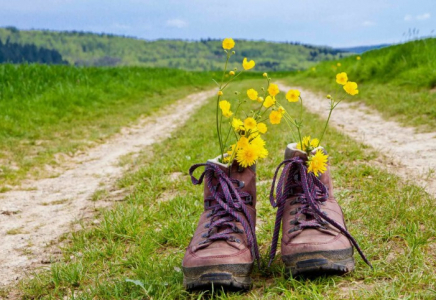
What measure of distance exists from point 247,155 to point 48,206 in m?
2.75

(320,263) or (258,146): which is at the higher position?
(258,146)

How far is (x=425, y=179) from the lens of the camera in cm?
366

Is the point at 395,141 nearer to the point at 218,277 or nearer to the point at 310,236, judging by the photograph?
the point at 310,236

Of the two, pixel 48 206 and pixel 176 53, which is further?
pixel 176 53

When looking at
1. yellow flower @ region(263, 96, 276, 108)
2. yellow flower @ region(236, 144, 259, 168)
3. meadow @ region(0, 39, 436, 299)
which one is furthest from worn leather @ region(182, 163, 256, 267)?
yellow flower @ region(263, 96, 276, 108)

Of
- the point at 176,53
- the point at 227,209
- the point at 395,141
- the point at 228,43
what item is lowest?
the point at 395,141

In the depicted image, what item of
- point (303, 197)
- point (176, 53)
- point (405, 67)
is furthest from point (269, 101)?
point (176, 53)

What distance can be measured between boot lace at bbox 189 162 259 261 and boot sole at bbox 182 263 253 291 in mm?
157

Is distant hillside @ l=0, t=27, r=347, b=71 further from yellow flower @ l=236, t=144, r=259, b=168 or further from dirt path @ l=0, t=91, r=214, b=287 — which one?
yellow flower @ l=236, t=144, r=259, b=168

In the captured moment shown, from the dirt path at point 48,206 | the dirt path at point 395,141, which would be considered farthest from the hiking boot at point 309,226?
the dirt path at point 48,206

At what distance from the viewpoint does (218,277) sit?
6.15ft

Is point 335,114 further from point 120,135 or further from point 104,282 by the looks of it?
point 104,282

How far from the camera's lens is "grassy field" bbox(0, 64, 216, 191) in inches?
232

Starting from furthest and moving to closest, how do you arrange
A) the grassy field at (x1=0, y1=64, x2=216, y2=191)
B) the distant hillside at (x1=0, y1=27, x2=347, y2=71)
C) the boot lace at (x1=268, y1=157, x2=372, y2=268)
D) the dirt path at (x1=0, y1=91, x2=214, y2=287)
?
the distant hillside at (x1=0, y1=27, x2=347, y2=71) → the grassy field at (x1=0, y1=64, x2=216, y2=191) → the dirt path at (x1=0, y1=91, x2=214, y2=287) → the boot lace at (x1=268, y1=157, x2=372, y2=268)
